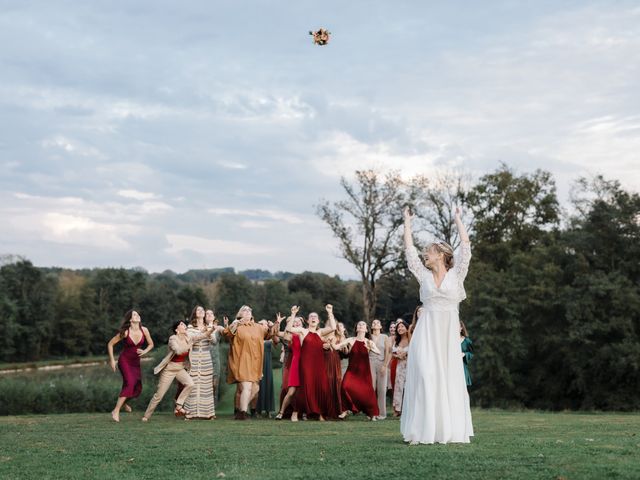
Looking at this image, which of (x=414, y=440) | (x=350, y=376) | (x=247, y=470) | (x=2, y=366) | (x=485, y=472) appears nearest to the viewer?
(x=485, y=472)

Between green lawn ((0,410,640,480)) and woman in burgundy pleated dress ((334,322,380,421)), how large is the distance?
4175 millimetres

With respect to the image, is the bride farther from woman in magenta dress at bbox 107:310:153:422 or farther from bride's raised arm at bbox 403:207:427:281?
woman in magenta dress at bbox 107:310:153:422

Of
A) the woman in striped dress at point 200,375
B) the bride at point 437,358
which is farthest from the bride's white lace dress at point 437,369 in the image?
the woman in striped dress at point 200,375

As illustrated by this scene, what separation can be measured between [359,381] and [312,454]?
8.69 metres

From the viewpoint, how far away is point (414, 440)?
9.77 m

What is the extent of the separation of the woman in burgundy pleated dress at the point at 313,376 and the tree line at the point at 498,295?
2657mm

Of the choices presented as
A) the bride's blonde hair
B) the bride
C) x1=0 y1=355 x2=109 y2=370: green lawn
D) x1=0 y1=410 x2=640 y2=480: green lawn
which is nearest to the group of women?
x1=0 y1=410 x2=640 y2=480: green lawn

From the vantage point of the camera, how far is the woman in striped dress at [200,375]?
58.8 ft

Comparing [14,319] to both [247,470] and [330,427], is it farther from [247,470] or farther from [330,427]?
[247,470]

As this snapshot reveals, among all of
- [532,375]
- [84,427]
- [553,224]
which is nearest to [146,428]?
[84,427]

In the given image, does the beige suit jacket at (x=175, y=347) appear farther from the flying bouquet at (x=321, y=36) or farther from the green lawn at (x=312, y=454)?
the flying bouquet at (x=321, y=36)

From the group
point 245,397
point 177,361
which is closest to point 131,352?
point 177,361

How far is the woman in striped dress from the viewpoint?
1792 cm

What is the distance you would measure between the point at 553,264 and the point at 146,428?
32.7 metres
